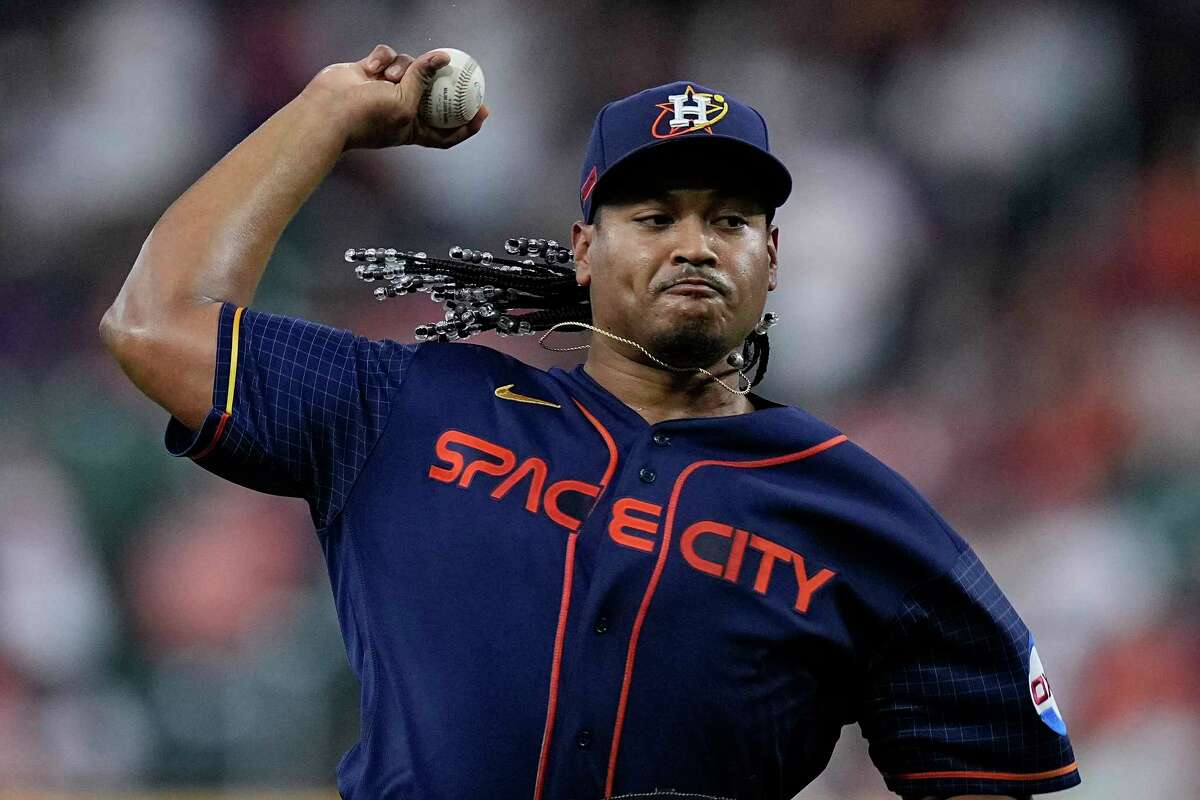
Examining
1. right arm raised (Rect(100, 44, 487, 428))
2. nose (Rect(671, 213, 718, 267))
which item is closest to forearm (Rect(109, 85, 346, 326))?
right arm raised (Rect(100, 44, 487, 428))

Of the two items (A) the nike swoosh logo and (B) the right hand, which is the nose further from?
(B) the right hand

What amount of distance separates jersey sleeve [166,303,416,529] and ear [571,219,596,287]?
0.40 meters

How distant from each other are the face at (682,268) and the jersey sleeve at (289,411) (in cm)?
37

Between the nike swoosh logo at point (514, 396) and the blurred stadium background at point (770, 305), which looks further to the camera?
the blurred stadium background at point (770, 305)

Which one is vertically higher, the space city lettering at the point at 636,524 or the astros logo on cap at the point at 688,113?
the astros logo on cap at the point at 688,113

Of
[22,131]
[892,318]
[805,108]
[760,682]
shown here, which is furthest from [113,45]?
[760,682]

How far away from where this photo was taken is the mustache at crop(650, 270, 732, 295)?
2271 mm

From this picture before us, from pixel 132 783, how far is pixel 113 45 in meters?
2.78

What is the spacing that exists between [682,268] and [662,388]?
216mm

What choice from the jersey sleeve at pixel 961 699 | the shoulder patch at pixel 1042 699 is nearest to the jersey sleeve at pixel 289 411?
the jersey sleeve at pixel 961 699

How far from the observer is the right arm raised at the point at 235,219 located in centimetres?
212

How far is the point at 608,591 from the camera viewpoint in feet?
6.77

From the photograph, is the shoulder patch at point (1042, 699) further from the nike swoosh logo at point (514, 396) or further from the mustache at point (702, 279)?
the nike swoosh logo at point (514, 396)

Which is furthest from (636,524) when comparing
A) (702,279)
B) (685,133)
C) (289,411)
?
(685,133)
